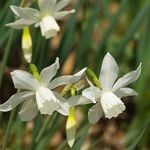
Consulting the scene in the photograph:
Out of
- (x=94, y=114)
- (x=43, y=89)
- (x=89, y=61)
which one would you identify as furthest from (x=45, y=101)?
(x=89, y=61)

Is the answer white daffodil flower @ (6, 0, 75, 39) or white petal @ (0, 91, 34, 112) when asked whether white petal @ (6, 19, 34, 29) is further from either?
white petal @ (0, 91, 34, 112)

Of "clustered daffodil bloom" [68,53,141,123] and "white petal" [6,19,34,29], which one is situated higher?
→ "white petal" [6,19,34,29]

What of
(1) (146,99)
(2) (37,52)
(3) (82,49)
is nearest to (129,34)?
(3) (82,49)

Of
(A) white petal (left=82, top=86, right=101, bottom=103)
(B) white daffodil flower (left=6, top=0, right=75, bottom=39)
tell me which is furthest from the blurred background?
(A) white petal (left=82, top=86, right=101, bottom=103)

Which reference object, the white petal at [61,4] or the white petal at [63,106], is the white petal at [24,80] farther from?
the white petal at [61,4]

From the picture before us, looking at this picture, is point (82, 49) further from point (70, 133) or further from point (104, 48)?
point (70, 133)
